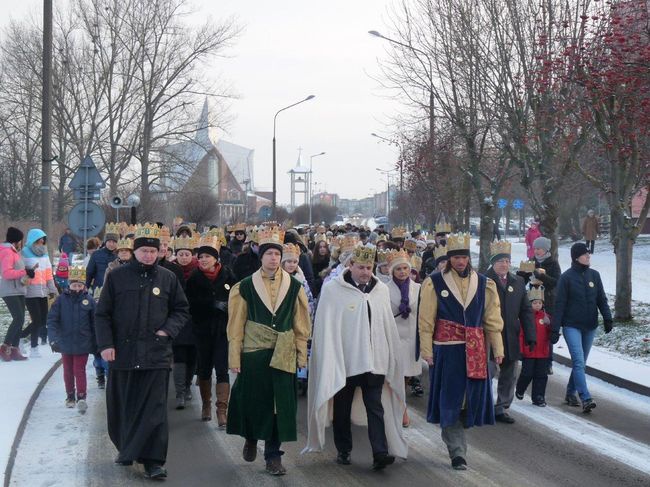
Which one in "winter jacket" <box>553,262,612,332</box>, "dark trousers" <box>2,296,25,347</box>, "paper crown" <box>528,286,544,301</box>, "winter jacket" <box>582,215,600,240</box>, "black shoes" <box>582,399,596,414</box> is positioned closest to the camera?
"black shoes" <box>582,399,596,414</box>

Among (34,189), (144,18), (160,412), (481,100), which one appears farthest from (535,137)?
(34,189)

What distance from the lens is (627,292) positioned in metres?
17.0

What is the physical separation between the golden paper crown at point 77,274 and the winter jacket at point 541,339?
4.78 metres

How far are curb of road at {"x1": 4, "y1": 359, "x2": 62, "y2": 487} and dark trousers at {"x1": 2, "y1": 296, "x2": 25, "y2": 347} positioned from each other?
0.65 metres

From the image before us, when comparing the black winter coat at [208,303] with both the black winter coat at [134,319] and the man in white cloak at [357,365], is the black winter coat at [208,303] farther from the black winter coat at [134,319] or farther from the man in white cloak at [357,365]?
the black winter coat at [134,319]

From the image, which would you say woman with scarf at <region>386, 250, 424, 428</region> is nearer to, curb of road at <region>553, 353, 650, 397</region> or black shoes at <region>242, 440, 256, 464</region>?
black shoes at <region>242, 440, 256, 464</region>

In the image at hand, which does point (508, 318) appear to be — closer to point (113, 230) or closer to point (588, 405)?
point (588, 405)

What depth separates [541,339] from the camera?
431 inches

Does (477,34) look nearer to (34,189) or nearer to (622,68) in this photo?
(622,68)

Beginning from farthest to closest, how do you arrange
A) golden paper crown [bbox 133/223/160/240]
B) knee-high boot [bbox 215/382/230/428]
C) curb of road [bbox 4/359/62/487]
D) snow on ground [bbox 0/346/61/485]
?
knee-high boot [bbox 215/382/230/428] < snow on ground [bbox 0/346/61/485] < golden paper crown [bbox 133/223/160/240] < curb of road [bbox 4/359/62/487]

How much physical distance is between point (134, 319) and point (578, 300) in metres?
5.24

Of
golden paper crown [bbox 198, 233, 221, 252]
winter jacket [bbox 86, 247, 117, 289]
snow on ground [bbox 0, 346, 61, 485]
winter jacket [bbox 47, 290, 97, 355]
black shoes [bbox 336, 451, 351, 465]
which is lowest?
black shoes [bbox 336, 451, 351, 465]

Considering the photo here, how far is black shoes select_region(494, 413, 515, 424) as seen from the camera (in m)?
9.92

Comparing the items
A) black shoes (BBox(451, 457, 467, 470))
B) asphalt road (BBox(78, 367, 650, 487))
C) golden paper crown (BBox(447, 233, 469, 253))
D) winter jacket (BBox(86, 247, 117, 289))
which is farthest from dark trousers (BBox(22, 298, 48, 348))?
black shoes (BBox(451, 457, 467, 470))
